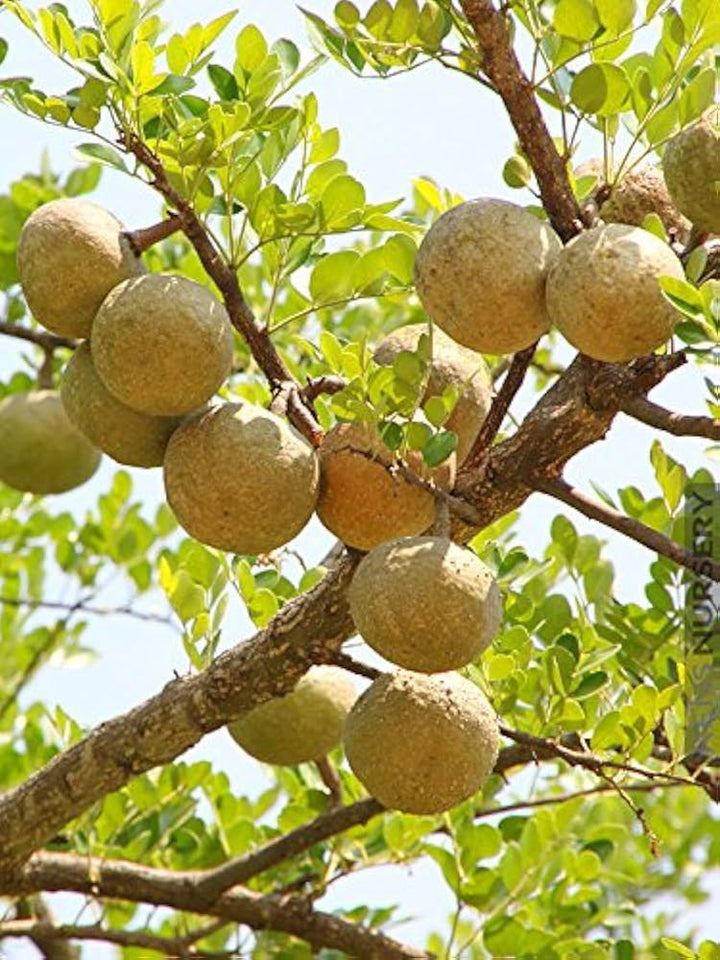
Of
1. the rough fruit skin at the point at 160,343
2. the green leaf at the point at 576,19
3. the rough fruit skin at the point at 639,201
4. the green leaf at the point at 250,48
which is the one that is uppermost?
the green leaf at the point at 250,48

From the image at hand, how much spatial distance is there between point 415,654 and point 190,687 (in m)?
0.56

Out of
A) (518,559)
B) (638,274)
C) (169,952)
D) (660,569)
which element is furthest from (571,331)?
(169,952)

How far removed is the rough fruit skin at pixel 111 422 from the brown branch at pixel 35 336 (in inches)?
38.7

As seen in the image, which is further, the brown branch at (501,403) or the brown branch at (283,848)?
the brown branch at (283,848)

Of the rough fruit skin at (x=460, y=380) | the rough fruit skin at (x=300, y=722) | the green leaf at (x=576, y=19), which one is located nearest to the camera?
the green leaf at (x=576, y=19)

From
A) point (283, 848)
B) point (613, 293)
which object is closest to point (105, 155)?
point (613, 293)

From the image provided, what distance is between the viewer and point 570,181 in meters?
1.72

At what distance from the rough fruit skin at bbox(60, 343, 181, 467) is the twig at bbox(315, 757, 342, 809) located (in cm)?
86

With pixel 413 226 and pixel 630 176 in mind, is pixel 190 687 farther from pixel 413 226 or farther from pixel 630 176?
pixel 630 176

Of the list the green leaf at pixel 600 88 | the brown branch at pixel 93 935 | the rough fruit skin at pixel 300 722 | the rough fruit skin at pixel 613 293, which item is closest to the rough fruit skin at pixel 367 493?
the rough fruit skin at pixel 613 293

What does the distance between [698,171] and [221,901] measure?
137cm

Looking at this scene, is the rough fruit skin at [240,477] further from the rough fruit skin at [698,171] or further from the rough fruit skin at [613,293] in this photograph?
the rough fruit skin at [698,171]

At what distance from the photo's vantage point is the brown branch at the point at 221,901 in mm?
2453

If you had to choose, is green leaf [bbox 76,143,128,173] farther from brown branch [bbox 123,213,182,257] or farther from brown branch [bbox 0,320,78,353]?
brown branch [bbox 0,320,78,353]
